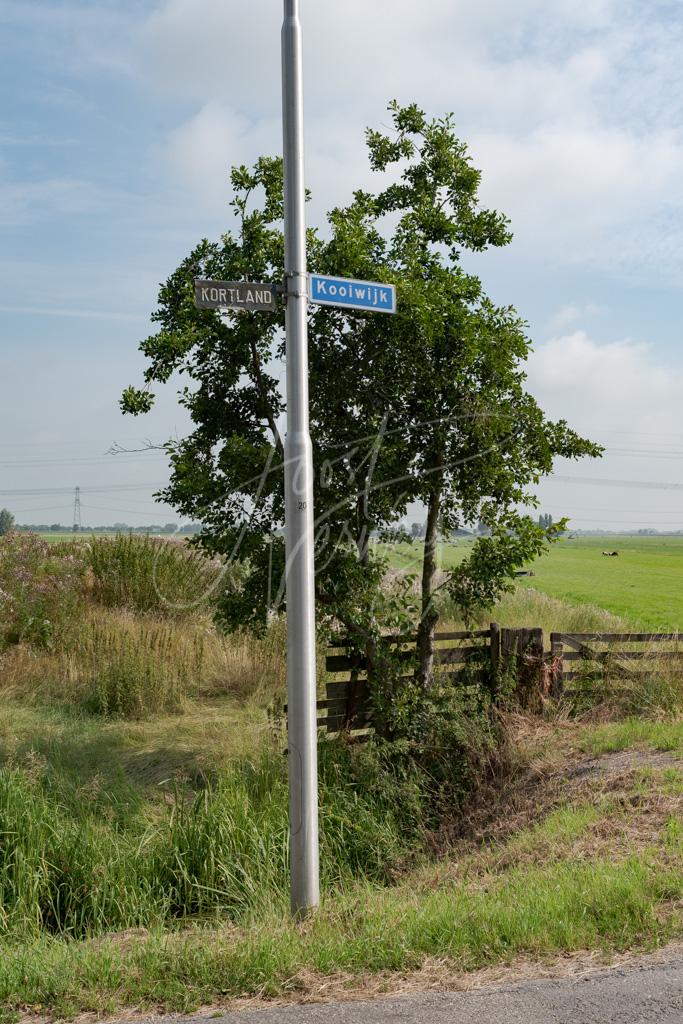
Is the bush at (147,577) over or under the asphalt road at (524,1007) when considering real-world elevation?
over

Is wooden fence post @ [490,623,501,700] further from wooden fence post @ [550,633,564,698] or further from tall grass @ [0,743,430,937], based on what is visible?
tall grass @ [0,743,430,937]

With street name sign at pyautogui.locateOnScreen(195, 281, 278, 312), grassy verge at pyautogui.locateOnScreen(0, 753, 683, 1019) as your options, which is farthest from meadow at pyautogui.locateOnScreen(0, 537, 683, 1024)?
street name sign at pyautogui.locateOnScreen(195, 281, 278, 312)

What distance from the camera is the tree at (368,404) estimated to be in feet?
34.3

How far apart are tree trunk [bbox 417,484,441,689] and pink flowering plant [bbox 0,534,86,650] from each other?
27.4 feet

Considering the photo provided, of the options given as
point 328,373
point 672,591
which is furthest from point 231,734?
point 672,591

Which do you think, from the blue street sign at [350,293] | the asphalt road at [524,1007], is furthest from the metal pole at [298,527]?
the asphalt road at [524,1007]

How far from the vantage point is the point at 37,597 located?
17.8 meters

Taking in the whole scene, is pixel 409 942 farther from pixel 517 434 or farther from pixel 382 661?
pixel 517 434

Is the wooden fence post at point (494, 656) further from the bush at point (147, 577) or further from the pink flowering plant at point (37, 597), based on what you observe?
the pink flowering plant at point (37, 597)

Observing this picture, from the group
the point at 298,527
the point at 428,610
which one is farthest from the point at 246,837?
the point at 428,610

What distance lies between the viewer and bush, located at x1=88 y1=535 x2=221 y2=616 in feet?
63.2

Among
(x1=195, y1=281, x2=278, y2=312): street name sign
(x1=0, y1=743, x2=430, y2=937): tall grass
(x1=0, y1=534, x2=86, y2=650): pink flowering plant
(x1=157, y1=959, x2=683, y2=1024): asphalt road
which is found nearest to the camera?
(x1=157, y1=959, x2=683, y2=1024): asphalt road

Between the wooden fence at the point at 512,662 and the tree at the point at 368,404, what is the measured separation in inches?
26.6

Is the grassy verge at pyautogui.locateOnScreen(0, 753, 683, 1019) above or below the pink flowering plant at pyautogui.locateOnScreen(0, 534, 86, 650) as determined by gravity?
below
